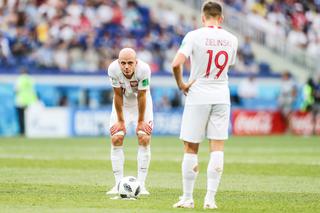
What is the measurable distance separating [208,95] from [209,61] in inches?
15.6

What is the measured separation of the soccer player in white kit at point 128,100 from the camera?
Result: 42.3 ft

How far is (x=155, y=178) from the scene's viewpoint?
51.9 ft

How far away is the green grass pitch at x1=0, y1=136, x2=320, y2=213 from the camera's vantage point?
1145cm

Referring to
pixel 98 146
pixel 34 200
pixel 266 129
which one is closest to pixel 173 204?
Result: pixel 34 200

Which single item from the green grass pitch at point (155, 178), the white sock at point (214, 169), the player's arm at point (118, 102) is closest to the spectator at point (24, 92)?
the green grass pitch at point (155, 178)

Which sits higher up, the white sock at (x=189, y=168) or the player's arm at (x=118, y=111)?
the player's arm at (x=118, y=111)

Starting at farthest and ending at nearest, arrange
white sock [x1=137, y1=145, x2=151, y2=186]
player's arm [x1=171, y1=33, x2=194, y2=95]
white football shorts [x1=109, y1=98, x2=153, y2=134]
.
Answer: white football shorts [x1=109, y1=98, x2=153, y2=134], white sock [x1=137, y1=145, x2=151, y2=186], player's arm [x1=171, y1=33, x2=194, y2=95]

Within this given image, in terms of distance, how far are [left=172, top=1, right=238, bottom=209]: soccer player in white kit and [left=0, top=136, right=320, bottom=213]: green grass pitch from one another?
0.57 metres

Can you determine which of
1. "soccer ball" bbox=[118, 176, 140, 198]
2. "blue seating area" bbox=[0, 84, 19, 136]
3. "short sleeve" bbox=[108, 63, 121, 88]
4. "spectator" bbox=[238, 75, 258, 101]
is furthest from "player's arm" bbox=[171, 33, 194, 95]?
"spectator" bbox=[238, 75, 258, 101]

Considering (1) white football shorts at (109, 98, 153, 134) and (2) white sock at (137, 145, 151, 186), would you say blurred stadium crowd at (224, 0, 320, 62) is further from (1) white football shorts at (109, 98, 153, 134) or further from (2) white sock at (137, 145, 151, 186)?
(2) white sock at (137, 145, 151, 186)

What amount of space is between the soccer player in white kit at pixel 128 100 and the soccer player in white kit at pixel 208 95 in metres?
2.14

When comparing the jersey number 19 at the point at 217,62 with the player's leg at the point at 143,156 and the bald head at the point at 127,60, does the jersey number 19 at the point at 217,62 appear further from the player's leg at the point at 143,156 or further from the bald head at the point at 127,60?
the player's leg at the point at 143,156

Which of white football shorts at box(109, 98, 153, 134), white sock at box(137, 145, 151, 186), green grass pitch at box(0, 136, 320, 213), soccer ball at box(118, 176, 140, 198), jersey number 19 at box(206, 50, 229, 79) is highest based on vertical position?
jersey number 19 at box(206, 50, 229, 79)

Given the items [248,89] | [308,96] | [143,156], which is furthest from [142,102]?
[308,96]
